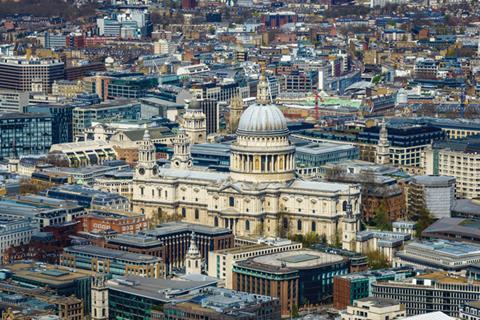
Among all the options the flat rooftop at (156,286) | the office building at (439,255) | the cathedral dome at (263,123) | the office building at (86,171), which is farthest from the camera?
the office building at (86,171)

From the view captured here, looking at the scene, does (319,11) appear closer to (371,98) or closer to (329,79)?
(329,79)

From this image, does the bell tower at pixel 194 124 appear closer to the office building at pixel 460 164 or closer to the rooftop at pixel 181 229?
the office building at pixel 460 164

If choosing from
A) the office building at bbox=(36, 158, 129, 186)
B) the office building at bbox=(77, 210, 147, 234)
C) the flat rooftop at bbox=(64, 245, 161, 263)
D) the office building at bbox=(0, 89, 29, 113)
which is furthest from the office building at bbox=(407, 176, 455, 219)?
the office building at bbox=(0, 89, 29, 113)

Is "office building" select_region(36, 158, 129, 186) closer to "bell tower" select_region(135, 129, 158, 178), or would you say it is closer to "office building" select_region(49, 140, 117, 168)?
"office building" select_region(49, 140, 117, 168)

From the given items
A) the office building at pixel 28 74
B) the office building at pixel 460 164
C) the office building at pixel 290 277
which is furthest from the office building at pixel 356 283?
the office building at pixel 28 74

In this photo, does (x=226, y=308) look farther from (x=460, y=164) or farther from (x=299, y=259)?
(x=460, y=164)

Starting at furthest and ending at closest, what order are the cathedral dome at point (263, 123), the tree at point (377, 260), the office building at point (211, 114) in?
1. the office building at point (211, 114)
2. the cathedral dome at point (263, 123)
3. the tree at point (377, 260)

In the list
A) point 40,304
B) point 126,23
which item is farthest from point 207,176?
point 126,23
